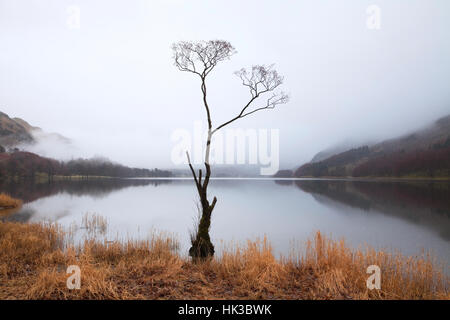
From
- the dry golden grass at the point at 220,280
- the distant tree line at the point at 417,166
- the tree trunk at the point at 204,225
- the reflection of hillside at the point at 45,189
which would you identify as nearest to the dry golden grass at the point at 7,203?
the reflection of hillside at the point at 45,189

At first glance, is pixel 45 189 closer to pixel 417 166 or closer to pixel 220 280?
pixel 220 280

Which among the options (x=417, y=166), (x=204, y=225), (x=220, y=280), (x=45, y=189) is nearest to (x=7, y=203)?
(x=204, y=225)

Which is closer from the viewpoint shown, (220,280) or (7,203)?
(220,280)

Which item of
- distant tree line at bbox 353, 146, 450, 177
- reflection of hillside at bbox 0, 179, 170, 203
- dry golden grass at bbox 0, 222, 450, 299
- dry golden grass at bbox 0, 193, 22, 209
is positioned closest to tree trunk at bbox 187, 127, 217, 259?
dry golden grass at bbox 0, 222, 450, 299

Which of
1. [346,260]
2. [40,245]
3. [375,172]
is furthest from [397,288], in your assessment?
[375,172]

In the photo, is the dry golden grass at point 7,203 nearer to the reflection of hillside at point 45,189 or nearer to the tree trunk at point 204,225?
the reflection of hillside at point 45,189

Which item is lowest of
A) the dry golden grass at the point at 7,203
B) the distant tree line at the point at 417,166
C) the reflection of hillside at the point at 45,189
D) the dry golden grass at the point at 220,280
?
the reflection of hillside at the point at 45,189

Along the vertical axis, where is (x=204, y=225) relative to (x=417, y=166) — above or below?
below

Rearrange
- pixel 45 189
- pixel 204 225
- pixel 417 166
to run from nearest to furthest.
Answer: pixel 204 225
pixel 45 189
pixel 417 166

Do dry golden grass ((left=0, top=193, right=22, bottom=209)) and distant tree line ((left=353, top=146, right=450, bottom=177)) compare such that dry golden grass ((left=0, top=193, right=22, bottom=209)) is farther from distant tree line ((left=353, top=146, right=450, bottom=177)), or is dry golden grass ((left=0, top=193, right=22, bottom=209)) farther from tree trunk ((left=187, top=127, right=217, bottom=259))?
distant tree line ((left=353, top=146, right=450, bottom=177))
